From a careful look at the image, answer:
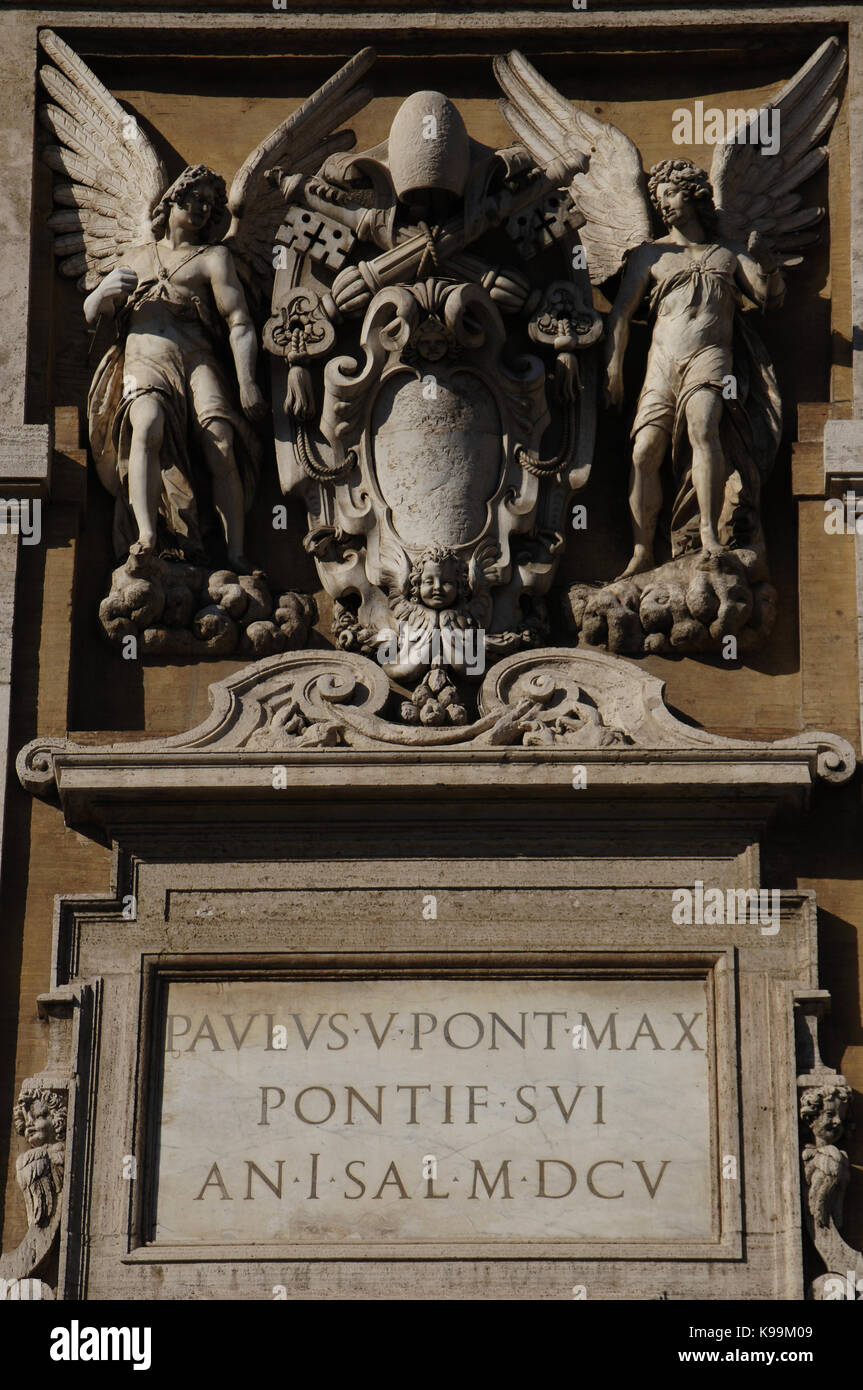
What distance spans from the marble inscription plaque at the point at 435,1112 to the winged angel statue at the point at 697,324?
68.2 inches

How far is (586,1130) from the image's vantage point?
1235 centimetres

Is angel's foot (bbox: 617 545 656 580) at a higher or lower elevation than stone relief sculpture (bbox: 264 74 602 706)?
lower

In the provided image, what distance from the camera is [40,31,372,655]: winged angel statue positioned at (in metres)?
13.4

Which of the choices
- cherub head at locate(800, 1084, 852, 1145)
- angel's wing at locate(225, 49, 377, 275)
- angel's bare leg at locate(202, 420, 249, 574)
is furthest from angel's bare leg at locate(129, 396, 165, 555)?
cherub head at locate(800, 1084, 852, 1145)

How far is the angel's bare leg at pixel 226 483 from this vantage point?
44.5ft

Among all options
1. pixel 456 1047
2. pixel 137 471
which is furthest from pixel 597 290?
pixel 456 1047

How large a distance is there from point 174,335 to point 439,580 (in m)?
1.69

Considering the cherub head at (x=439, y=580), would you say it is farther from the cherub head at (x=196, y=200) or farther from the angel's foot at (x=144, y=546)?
the cherub head at (x=196, y=200)

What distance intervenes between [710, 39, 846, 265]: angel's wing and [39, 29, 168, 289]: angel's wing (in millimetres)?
2566

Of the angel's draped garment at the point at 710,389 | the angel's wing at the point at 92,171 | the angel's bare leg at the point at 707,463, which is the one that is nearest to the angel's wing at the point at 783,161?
the angel's draped garment at the point at 710,389

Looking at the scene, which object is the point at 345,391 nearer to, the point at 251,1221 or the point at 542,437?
the point at 542,437

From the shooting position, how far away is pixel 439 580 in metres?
13.2

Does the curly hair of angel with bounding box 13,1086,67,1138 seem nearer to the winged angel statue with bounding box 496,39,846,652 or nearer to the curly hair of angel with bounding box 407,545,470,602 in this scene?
the curly hair of angel with bounding box 407,545,470,602

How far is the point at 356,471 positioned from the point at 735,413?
1671 mm
